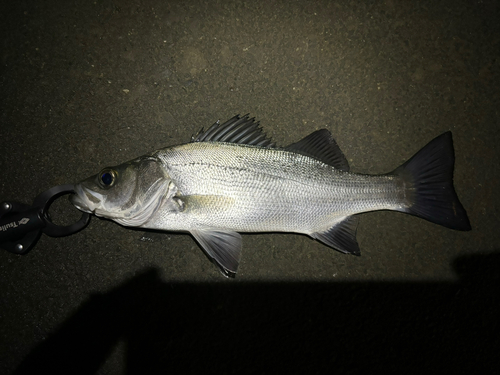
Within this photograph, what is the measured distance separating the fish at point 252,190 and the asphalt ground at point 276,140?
0.26m

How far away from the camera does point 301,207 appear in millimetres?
1798

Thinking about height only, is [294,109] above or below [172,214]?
above

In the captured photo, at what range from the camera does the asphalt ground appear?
79.4 inches

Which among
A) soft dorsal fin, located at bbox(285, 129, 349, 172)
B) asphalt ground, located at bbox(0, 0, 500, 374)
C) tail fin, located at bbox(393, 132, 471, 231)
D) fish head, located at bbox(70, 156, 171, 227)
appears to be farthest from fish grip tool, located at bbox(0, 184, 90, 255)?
tail fin, located at bbox(393, 132, 471, 231)

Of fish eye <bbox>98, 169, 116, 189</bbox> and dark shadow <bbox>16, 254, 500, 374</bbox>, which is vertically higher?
fish eye <bbox>98, 169, 116, 189</bbox>

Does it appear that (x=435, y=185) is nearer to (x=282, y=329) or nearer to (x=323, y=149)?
(x=323, y=149)

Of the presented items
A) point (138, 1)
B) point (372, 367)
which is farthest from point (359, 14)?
point (372, 367)

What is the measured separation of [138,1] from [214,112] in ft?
3.56

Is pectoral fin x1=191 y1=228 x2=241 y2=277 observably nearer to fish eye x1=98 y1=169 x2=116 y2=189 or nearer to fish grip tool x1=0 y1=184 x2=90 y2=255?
fish eye x1=98 y1=169 x2=116 y2=189

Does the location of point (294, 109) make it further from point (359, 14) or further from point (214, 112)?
point (359, 14)

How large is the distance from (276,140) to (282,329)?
55.6 inches

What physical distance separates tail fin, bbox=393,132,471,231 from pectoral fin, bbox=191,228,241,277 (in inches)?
46.5

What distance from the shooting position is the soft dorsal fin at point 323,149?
1922mm

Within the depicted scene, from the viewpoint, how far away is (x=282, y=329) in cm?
202
